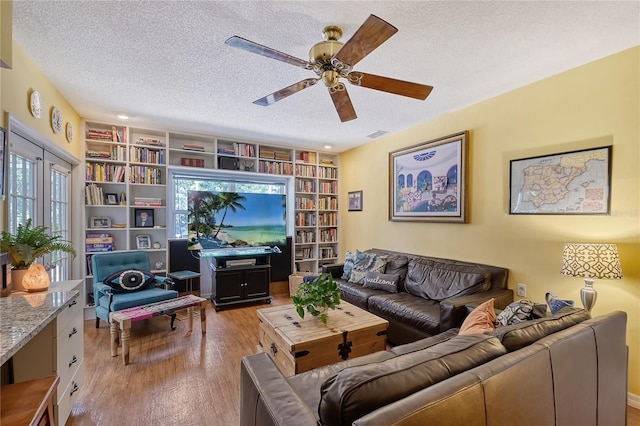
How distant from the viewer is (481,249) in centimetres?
311

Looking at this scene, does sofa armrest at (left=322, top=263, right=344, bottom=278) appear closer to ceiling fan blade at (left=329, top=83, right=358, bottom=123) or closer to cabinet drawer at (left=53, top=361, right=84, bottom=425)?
ceiling fan blade at (left=329, top=83, right=358, bottom=123)

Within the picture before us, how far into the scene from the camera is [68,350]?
183 centimetres

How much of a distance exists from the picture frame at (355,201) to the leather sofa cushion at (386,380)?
3877 millimetres

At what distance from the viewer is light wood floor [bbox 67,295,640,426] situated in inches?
76.3

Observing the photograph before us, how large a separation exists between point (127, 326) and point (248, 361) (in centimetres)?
180

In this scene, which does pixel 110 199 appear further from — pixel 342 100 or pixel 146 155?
pixel 342 100

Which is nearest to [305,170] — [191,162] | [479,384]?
[191,162]

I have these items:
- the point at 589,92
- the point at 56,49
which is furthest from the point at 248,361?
the point at 589,92

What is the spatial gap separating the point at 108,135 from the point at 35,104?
1668mm

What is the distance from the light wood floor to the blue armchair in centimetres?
38

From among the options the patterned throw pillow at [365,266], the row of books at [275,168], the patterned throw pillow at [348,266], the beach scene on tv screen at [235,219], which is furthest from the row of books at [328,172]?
the patterned throw pillow at [365,266]

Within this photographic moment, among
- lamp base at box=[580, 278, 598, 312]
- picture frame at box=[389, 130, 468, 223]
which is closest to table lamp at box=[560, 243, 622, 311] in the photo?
lamp base at box=[580, 278, 598, 312]

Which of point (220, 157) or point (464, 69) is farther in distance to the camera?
point (220, 157)

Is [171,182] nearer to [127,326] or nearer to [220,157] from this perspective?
[220,157]
